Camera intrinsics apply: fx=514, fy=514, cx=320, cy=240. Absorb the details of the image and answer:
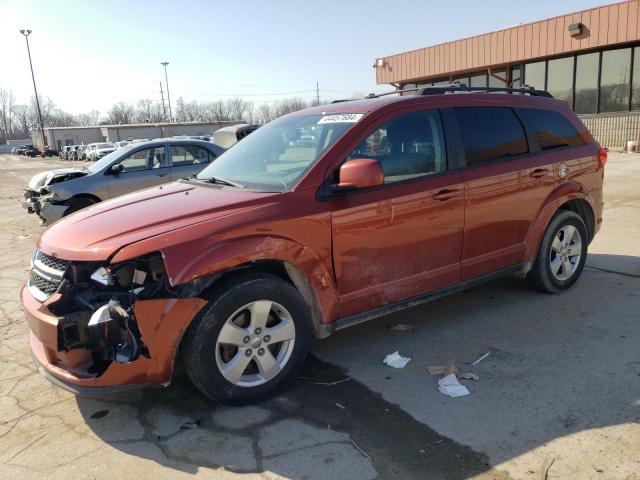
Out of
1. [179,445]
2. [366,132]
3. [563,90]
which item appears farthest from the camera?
[563,90]

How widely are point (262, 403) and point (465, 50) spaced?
991 inches

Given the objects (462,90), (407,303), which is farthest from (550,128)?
(407,303)

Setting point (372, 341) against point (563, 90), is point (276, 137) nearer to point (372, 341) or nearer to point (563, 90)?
point (372, 341)

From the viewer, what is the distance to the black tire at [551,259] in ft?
15.7

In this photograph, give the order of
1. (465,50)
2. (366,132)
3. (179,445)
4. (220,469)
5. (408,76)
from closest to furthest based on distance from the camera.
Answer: (220,469), (179,445), (366,132), (465,50), (408,76)

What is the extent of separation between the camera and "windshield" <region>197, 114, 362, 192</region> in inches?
142

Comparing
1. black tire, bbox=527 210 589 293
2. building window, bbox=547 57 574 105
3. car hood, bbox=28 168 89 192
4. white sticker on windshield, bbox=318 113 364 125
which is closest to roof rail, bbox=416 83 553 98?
white sticker on windshield, bbox=318 113 364 125

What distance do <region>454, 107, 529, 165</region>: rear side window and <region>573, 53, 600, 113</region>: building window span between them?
19.6 metres

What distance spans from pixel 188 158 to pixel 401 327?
22.7ft

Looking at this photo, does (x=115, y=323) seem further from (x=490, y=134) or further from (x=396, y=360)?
(x=490, y=134)

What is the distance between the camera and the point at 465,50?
82.0ft

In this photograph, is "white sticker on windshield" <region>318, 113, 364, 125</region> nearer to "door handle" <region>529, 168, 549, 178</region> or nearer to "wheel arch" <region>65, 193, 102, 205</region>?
"door handle" <region>529, 168, 549, 178</region>

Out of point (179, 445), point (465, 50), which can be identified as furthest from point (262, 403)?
point (465, 50)

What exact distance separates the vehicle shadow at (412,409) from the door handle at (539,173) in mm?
1251
